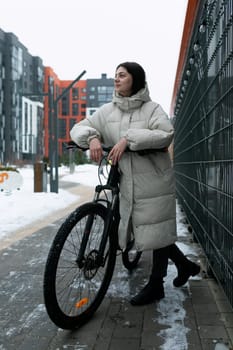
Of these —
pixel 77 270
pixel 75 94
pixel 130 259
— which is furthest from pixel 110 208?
pixel 75 94

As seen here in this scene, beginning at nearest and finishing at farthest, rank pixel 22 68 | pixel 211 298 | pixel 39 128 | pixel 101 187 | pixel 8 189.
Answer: pixel 101 187 < pixel 211 298 < pixel 8 189 < pixel 22 68 < pixel 39 128

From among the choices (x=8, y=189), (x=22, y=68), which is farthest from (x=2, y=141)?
(x=8, y=189)

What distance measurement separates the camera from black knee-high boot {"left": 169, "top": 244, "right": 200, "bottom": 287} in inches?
145

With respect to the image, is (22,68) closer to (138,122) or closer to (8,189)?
(8,189)

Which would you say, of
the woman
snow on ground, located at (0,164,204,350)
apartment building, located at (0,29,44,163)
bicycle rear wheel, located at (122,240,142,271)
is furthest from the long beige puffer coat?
apartment building, located at (0,29,44,163)

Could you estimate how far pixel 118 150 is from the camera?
10.0 feet

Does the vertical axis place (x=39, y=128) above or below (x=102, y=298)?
above

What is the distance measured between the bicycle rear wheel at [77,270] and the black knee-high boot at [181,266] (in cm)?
59

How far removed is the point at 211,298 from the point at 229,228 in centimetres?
78

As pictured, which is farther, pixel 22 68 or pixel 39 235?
pixel 22 68

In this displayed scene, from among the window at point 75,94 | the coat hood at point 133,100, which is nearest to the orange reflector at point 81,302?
the coat hood at point 133,100

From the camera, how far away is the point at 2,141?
78500 millimetres

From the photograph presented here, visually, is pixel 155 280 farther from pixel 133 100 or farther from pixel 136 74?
pixel 136 74

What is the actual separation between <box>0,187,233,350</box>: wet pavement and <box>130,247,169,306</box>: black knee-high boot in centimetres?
6
